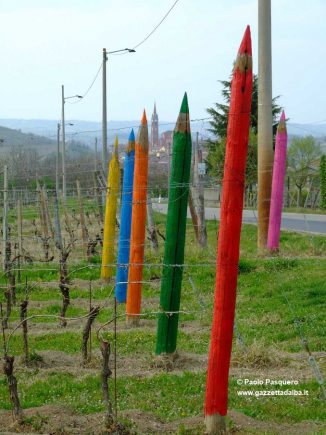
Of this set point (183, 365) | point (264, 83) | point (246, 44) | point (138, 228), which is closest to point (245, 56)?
point (246, 44)

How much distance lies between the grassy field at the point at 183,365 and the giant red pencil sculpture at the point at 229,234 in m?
0.41

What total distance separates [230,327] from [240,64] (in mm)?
2075

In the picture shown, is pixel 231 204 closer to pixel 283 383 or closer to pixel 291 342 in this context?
pixel 283 383

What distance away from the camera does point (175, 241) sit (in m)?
9.16

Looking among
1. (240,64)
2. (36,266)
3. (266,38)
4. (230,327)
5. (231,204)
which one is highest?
(266,38)

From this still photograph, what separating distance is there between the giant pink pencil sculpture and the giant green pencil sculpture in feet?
25.3

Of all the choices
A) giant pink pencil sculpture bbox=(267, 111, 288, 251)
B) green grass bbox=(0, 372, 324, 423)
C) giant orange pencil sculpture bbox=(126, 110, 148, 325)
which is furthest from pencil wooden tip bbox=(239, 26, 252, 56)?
giant pink pencil sculpture bbox=(267, 111, 288, 251)

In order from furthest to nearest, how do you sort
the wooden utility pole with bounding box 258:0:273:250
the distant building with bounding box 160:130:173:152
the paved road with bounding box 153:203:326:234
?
the distant building with bounding box 160:130:173:152, the paved road with bounding box 153:203:326:234, the wooden utility pole with bounding box 258:0:273:250

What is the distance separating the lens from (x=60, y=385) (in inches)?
325

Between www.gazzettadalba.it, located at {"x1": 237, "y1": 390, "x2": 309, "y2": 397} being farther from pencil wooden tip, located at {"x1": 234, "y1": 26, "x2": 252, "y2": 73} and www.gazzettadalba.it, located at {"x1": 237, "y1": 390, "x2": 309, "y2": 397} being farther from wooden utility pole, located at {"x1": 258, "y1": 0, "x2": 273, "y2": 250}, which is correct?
wooden utility pole, located at {"x1": 258, "y1": 0, "x2": 273, "y2": 250}

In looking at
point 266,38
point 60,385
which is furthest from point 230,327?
point 266,38

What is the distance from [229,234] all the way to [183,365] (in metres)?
3.17

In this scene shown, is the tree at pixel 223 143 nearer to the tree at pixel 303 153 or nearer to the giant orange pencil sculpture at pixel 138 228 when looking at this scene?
the tree at pixel 303 153

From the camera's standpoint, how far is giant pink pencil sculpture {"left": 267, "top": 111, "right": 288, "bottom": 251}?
16797mm
